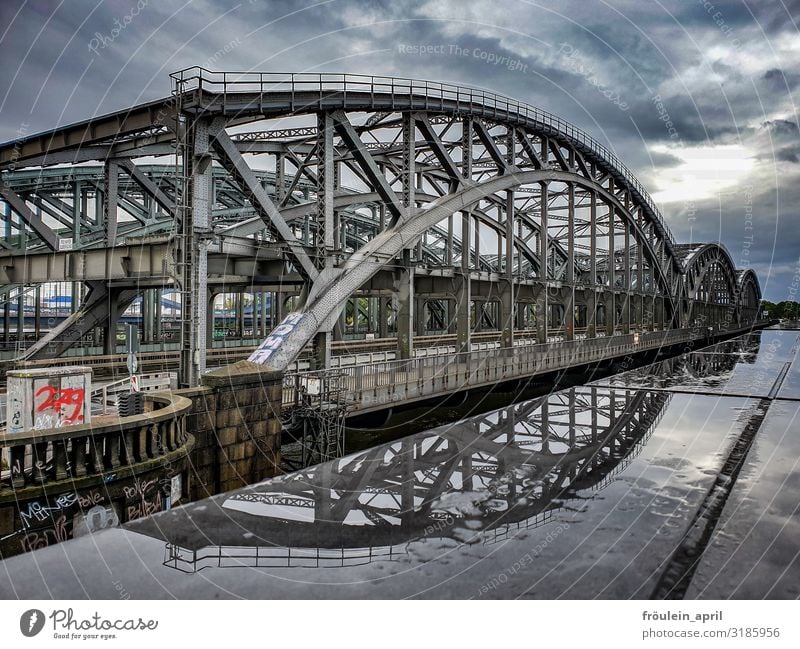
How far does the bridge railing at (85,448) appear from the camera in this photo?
8.95 metres

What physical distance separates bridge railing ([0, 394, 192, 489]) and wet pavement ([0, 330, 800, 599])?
13.6 feet

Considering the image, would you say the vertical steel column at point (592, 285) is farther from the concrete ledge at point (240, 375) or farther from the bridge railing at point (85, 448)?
the bridge railing at point (85, 448)

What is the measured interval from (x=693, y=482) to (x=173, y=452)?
30.2 feet

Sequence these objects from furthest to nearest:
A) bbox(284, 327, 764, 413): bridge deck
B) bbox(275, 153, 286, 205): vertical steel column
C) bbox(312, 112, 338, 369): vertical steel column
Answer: bbox(275, 153, 286, 205): vertical steel column
bbox(312, 112, 338, 369): vertical steel column
bbox(284, 327, 764, 413): bridge deck

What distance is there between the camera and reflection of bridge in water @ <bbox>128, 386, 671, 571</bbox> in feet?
17.6

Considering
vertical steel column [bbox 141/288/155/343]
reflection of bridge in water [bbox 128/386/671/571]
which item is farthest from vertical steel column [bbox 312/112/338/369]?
vertical steel column [bbox 141/288/155/343]

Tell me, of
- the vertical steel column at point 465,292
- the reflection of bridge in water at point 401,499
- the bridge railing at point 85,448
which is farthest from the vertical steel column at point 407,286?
the bridge railing at point 85,448

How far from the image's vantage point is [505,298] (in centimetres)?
3164

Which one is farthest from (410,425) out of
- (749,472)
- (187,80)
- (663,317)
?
(663,317)

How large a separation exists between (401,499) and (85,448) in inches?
241

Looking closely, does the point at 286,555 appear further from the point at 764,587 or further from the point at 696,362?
the point at 696,362

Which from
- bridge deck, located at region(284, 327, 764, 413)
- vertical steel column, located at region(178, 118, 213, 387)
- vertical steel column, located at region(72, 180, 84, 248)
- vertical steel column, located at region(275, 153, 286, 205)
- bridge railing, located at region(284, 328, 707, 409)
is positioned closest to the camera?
vertical steel column, located at region(178, 118, 213, 387)

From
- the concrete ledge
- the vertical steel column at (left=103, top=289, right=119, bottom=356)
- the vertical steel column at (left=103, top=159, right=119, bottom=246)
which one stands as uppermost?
the vertical steel column at (left=103, top=159, right=119, bottom=246)

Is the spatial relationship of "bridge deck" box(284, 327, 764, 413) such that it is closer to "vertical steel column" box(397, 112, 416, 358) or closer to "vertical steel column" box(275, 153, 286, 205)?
"vertical steel column" box(397, 112, 416, 358)
